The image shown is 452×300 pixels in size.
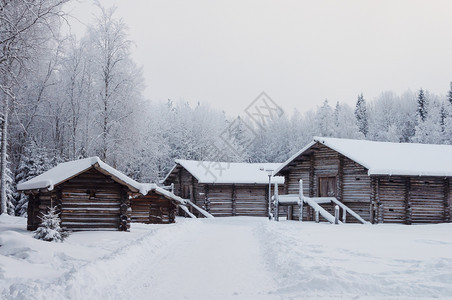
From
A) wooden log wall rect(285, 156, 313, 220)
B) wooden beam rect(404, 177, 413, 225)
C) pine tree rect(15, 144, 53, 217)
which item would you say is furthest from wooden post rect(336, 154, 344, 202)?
pine tree rect(15, 144, 53, 217)

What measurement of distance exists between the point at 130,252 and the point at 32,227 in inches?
385

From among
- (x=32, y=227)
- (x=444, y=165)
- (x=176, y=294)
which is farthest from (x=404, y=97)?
(x=176, y=294)

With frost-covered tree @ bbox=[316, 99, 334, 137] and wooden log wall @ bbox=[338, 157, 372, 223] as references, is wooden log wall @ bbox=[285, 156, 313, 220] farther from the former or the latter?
frost-covered tree @ bbox=[316, 99, 334, 137]

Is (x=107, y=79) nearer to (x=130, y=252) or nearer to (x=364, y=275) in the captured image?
(x=130, y=252)

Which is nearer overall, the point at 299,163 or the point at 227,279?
the point at 227,279

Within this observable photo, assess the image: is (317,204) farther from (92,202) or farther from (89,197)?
(89,197)

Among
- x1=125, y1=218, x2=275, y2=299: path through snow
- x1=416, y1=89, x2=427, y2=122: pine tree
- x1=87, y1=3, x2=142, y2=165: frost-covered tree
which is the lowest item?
x1=125, y1=218, x2=275, y2=299: path through snow

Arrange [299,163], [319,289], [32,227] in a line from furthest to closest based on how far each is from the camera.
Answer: [299,163]
[32,227]
[319,289]

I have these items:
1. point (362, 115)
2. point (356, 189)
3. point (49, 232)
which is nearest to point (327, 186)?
point (356, 189)

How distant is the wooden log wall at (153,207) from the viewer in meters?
25.6

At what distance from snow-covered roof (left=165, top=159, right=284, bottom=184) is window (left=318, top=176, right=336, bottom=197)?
6.58 meters

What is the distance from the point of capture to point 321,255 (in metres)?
10.8

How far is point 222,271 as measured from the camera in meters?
8.93

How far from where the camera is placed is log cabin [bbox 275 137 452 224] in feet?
77.0
